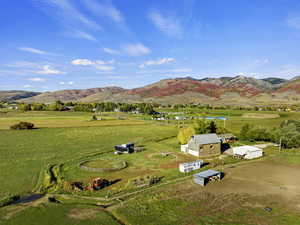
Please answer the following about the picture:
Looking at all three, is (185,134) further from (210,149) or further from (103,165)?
(103,165)

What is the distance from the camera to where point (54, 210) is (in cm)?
1766

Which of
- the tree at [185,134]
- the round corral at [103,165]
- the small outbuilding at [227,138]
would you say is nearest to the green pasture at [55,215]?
the round corral at [103,165]

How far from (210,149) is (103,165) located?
1974cm

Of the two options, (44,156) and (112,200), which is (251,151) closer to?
(112,200)

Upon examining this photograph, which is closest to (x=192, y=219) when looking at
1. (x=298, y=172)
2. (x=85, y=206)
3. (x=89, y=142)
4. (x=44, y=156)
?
(x=85, y=206)

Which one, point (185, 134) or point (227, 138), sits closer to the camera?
point (185, 134)

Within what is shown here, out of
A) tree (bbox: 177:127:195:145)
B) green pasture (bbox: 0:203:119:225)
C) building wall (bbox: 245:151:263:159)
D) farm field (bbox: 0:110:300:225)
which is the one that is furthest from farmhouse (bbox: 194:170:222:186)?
tree (bbox: 177:127:195:145)

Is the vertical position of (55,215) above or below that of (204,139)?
below

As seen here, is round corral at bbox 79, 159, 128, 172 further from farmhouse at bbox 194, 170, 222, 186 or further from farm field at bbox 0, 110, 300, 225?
farmhouse at bbox 194, 170, 222, 186

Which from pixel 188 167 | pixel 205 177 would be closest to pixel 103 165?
pixel 188 167

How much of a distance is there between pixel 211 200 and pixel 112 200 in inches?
395

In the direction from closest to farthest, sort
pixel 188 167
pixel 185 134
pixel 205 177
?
pixel 205 177 → pixel 188 167 → pixel 185 134

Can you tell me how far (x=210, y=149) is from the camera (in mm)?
Answer: 37000

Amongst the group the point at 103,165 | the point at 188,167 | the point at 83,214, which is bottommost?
the point at 103,165
